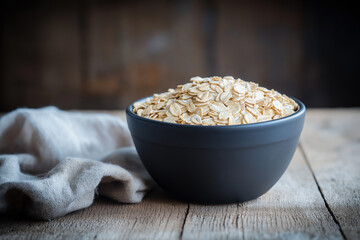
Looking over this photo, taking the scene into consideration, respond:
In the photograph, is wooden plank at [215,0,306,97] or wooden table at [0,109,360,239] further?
wooden plank at [215,0,306,97]

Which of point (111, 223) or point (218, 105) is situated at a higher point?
point (218, 105)

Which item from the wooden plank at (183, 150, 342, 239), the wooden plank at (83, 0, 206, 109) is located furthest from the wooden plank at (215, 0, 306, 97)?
the wooden plank at (183, 150, 342, 239)

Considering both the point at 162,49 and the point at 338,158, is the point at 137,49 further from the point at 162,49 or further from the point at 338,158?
the point at 338,158

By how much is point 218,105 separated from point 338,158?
58 centimetres

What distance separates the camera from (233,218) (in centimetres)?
94

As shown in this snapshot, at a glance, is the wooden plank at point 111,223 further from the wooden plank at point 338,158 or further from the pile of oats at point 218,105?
the wooden plank at point 338,158

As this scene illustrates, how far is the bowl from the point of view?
89 cm

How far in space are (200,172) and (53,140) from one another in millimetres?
463

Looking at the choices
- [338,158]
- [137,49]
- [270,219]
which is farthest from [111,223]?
[137,49]

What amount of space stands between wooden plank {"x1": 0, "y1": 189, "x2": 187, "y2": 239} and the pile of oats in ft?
0.68

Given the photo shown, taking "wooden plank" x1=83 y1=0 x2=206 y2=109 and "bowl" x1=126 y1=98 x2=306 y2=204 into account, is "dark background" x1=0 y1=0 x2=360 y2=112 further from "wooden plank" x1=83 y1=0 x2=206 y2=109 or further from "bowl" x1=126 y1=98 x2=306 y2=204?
"bowl" x1=126 y1=98 x2=306 y2=204

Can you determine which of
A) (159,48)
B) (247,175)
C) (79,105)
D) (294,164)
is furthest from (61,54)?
(247,175)

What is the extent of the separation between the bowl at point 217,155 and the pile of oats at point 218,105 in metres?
0.03

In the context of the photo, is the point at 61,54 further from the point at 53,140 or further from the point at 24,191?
the point at 24,191
